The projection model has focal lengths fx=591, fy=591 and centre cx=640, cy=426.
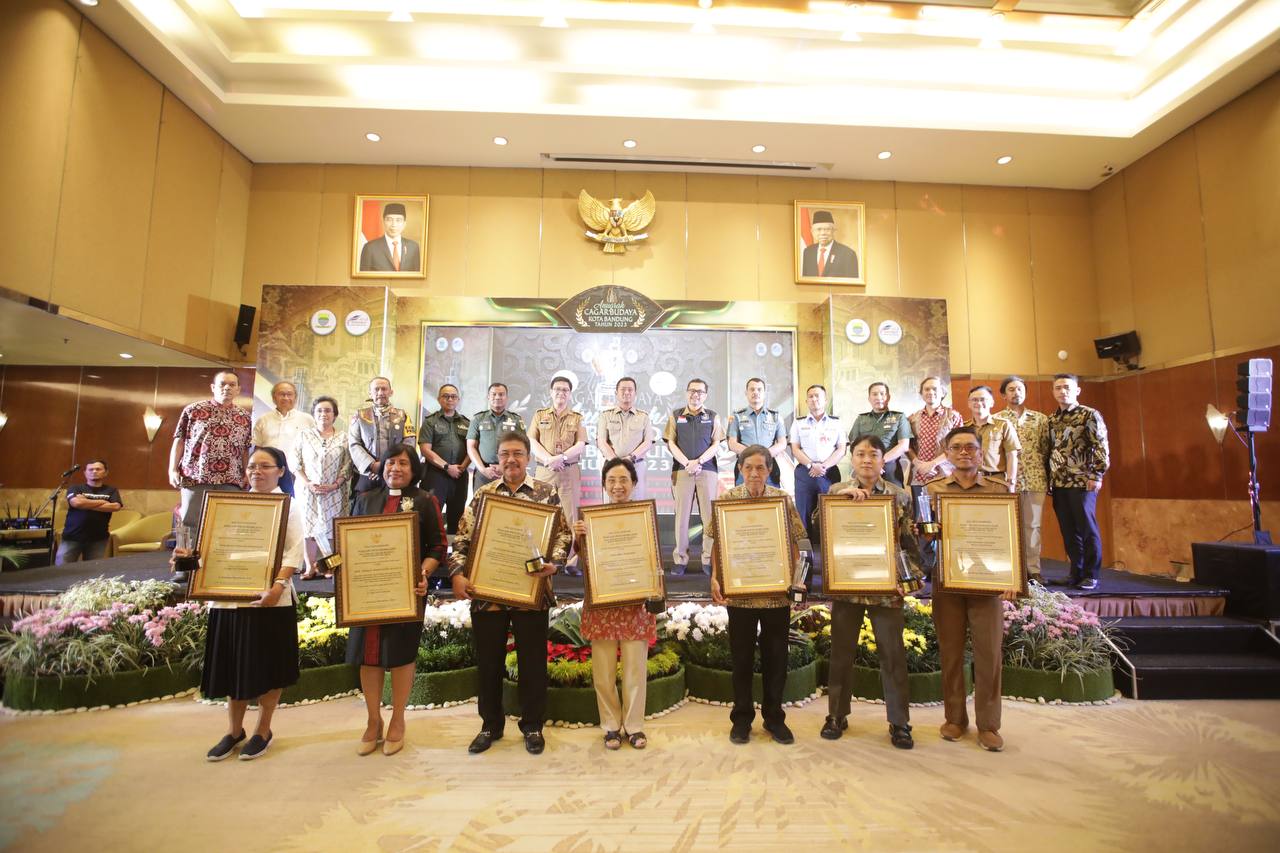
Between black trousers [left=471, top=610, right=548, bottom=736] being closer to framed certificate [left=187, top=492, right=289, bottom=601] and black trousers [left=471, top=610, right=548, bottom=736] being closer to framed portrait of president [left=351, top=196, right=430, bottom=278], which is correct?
framed certificate [left=187, top=492, right=289, bottom=601]

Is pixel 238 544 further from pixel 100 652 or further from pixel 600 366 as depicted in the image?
pixel 600 366

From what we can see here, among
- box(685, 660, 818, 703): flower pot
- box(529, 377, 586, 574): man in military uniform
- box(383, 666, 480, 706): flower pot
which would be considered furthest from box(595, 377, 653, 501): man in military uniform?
box(383, 666, 480, 706): flower pot

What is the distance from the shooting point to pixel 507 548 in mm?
3084

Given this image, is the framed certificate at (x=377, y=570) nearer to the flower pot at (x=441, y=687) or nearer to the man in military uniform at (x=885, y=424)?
the flower pot at (x=441, y=687)

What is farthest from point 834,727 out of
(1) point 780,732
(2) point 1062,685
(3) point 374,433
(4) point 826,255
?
(4) point 826,255

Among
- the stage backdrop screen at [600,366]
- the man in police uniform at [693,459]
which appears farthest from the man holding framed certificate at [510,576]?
the stage backdrop screen at [600,366]

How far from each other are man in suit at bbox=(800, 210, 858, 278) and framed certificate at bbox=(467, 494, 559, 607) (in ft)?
20.5

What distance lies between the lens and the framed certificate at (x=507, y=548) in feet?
10.0

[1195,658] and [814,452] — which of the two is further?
[814,452]

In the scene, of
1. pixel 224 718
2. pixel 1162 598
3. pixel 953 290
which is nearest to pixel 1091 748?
pixel 1162 598

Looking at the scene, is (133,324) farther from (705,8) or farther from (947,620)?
(947,620)

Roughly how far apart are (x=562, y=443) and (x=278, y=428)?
2771 mm

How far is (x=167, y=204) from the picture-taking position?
267 inches

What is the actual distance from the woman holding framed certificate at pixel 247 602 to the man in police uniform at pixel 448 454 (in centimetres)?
244
